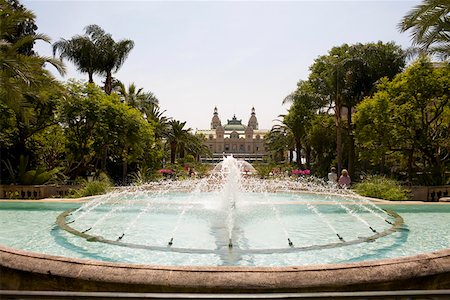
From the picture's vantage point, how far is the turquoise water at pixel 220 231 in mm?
5707

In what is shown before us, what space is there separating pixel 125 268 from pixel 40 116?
48.9ft

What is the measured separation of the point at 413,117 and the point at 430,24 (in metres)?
5.19

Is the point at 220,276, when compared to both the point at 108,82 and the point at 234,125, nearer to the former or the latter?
the point at 108,82

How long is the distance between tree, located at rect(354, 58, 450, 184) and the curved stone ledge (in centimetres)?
1399

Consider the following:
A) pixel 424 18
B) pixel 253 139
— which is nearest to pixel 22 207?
pixel 424 18

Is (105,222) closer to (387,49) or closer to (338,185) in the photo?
(338,185)

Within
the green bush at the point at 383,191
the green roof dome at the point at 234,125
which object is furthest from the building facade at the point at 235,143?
the green bush at the point at 383,191

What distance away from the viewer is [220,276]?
3.67m

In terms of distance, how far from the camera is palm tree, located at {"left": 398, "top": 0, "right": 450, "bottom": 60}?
13.0 metres

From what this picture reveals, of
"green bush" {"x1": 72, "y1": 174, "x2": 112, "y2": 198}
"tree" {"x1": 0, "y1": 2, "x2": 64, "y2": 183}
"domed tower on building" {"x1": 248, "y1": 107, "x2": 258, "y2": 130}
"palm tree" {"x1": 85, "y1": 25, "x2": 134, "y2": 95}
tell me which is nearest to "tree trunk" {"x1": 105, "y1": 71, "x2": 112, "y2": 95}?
"palm tree" {"x1": 85, "y1": 25, "x2": 134, "y2": 95}

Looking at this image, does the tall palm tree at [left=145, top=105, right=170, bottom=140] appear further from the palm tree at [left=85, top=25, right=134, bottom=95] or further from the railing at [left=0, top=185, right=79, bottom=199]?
the railing at [left=0, top=185, right=79, bottom=199]

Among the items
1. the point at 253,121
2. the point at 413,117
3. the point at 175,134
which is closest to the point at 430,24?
the point at 413,117

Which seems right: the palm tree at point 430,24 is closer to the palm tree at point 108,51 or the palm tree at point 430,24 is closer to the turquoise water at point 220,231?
the turquoise water at point 220,231

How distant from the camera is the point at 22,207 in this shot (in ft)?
36.0
